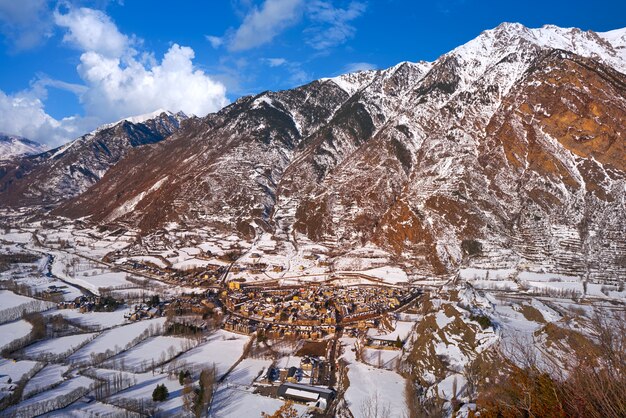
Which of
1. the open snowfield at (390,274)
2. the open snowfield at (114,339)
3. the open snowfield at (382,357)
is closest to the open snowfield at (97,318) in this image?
the open snowfield at (114,339)

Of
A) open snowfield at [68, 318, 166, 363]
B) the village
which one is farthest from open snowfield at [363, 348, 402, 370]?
open snowfield at [68, 318, 166, 363]

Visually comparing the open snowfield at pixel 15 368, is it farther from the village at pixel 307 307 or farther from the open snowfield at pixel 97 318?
the village at pixel 307 307

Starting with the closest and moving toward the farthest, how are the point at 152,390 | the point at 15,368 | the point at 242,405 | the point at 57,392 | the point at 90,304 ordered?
the point at 242,405, the point at 57,392, the point at 152,390, the point at 15,368, the point at 90,304

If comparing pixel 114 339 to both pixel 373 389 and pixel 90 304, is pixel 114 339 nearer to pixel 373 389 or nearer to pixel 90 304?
pixel 90 304

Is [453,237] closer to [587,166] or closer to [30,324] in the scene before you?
[587,166]

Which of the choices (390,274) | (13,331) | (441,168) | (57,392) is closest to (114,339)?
(57,392)

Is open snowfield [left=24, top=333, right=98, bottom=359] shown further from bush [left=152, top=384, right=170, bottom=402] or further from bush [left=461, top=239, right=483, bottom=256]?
bush [left=461, top=239, right=483, bottom=256]
